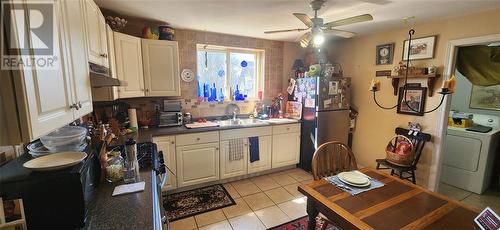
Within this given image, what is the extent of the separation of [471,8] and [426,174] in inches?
73.6

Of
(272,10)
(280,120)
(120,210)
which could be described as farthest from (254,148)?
(120,210)

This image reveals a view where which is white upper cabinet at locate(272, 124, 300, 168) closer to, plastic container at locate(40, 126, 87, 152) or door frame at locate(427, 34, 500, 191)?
door frame at locate(427, 34, 500, 191)

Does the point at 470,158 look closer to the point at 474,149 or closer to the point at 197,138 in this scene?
the point at 474,149

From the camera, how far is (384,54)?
298cm

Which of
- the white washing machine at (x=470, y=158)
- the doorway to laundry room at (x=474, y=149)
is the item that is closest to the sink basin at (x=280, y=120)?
the doorway to laundry room at (x=474, y=149)

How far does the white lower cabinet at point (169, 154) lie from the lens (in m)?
2.45

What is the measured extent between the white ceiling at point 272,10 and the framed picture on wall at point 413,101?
2.66ft

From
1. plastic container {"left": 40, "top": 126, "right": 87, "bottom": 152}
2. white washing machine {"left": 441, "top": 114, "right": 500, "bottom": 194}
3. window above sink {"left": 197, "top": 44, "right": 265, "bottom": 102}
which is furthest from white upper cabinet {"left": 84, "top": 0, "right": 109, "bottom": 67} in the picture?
white washing machine {"left": 441, "top": 114, "right": 500, "bottom": 194}

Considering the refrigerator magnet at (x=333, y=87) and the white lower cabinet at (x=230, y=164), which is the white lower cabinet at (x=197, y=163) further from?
the refrigerator magnet at (x=333, y=87)

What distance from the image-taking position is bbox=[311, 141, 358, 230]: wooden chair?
1.83 metres

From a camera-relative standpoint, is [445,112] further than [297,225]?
Yes

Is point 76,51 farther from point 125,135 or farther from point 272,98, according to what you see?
point 272,98

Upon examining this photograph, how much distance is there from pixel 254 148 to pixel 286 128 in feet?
1.93

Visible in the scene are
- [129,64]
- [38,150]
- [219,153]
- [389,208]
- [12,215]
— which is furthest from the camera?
[219,153]
